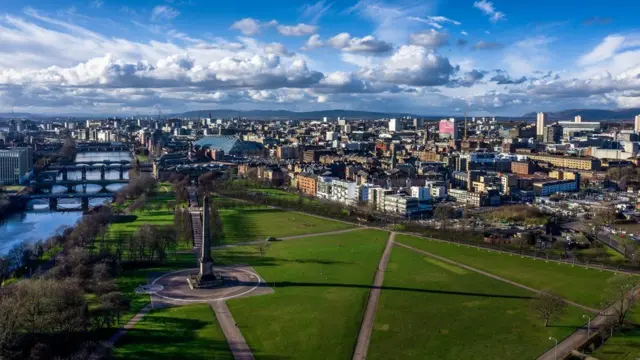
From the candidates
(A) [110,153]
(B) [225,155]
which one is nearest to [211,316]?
(B) [225,155]

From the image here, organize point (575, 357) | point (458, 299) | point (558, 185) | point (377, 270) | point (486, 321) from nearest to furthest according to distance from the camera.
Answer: point (575, 357) → point (486, 321) → point (458, 299) → point (377, 270) → point (558, 185)

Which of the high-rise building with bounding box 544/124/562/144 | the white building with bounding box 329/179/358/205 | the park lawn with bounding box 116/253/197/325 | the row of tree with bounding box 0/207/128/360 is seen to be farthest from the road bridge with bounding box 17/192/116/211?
the high-rise building with bounding box 544/124/562/144

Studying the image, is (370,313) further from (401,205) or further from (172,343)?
(401,205)

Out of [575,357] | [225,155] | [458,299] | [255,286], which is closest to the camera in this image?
[575,357]

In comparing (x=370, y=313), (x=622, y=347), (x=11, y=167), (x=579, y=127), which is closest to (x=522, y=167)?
(x=370, y=313)

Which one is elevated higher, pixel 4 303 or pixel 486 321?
pixel 4 303

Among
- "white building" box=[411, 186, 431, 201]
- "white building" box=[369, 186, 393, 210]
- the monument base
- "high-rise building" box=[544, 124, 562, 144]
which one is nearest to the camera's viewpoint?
the monument base

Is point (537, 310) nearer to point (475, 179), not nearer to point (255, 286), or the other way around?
point (255, 286)

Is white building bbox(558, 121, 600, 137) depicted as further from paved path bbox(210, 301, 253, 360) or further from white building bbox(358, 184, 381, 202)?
paved path bbox(210, 301, 253, 360)

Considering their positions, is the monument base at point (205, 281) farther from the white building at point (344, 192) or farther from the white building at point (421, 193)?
the white building at point (344, 192)
